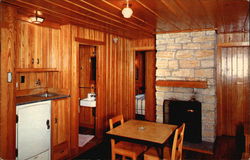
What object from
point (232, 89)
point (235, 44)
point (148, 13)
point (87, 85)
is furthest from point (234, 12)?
point (87, 85)

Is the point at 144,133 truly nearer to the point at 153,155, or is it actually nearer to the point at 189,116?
the point at 153,155

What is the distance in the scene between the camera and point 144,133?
270 centimetres

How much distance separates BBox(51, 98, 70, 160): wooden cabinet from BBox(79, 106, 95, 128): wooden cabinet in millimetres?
1522

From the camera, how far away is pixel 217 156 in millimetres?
3607


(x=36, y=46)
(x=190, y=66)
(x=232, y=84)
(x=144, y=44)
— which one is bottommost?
(x=232, y=84)

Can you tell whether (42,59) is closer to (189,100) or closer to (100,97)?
(100,97)

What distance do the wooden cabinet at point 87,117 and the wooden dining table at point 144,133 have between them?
2.28m

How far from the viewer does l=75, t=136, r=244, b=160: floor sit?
3564mm

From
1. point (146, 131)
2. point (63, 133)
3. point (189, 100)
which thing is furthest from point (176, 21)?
point (63, 133)

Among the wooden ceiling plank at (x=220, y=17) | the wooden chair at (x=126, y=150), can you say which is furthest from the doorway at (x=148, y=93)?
the wooden chair at (x=126, y=150)

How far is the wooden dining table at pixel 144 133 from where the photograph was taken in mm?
2426

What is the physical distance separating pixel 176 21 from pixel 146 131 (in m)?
1.99

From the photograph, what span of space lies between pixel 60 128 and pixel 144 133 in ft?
5.50

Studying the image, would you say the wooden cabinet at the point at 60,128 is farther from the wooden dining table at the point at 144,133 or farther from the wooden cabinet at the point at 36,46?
the wooden dining table at the point at 144,133
